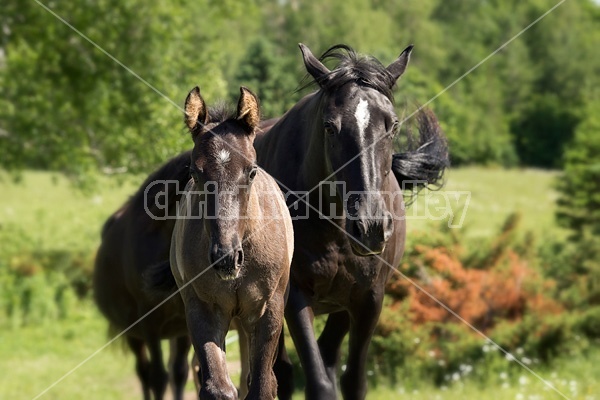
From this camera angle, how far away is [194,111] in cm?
509

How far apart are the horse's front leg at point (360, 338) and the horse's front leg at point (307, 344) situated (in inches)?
20.7

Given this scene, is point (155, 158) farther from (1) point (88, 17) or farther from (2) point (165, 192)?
(1) point (88, 17)

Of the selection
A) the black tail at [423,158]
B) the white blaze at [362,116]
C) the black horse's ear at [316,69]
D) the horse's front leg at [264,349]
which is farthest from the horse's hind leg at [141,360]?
the white blaze at [362,116]

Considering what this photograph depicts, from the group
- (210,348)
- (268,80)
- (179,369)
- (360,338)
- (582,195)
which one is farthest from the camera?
(582,195)

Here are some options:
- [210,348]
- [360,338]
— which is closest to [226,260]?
[210,348]

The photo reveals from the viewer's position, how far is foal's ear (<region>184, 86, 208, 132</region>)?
5.08m

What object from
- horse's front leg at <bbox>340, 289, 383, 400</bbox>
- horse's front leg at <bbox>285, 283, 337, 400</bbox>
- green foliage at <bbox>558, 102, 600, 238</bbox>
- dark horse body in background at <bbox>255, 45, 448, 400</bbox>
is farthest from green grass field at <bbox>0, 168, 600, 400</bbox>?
horse's front leg at <bbox>285, 283, 337, 400</bbox>

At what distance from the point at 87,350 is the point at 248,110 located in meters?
14.7

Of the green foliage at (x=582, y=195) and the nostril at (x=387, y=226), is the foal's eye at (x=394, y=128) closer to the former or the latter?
the nostril at (x=387, y=226)

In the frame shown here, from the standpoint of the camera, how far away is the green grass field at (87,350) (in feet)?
37.3

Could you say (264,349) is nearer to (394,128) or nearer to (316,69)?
(394,128)

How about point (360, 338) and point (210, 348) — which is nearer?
point (210, 348)

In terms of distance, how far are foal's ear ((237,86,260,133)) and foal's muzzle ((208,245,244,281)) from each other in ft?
2.57

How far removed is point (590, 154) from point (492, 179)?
20.4 meters
